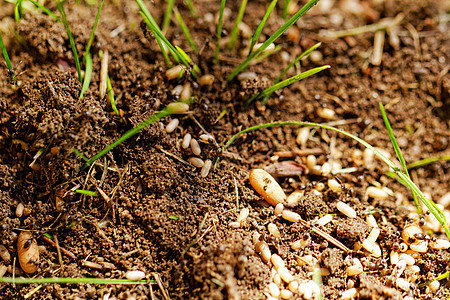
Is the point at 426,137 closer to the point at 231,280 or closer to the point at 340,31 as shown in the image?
the point at 340,31

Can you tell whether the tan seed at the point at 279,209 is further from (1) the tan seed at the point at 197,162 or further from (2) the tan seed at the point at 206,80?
(2) the tan seed at the point at 206,80

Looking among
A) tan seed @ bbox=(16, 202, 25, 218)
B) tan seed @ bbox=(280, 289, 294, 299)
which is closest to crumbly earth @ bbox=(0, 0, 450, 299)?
tan seed @ bbox=(16, 202, 25, 218)

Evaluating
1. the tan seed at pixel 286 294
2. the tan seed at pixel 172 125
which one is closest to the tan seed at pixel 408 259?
the tan seed at pixel 286 294

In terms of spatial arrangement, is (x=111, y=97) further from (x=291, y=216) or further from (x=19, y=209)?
(x=291, y=216)

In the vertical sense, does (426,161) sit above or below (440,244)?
above

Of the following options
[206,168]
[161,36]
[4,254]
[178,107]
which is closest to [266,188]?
[206,168]

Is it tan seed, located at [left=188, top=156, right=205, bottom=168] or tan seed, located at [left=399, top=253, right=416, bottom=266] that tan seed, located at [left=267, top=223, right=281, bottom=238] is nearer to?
tan seed, located at [left=188, top=156, right=205, bottom=168]
